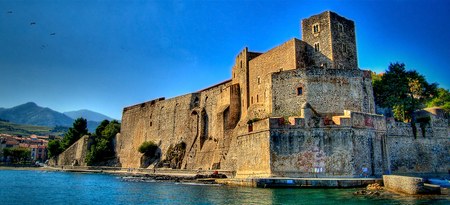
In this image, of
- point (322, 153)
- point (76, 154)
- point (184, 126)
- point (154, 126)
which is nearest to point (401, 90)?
point (322, 153)

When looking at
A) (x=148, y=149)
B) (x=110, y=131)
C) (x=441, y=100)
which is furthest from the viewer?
(x=110, y=131)

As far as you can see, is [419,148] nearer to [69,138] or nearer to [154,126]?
[154,126]

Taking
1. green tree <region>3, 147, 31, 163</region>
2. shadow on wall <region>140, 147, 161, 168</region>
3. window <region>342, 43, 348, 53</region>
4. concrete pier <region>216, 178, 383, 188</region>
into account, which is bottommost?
concrete pier <region>216, 178, 383, 188</region>

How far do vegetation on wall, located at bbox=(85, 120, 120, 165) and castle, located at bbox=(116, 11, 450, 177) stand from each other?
25577 mm

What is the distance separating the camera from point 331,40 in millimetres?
27438

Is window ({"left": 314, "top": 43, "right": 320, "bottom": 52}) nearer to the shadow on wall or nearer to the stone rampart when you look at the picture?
the stone rampart

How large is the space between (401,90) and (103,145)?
4305cm

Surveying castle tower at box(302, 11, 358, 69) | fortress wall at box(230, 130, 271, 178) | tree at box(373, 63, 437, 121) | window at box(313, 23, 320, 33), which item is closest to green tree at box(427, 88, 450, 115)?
tree at box(373, 63, 437, 121)

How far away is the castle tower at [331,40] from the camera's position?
2748 cm

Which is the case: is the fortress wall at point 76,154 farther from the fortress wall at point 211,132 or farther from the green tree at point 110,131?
the fortress wall at point 211,132

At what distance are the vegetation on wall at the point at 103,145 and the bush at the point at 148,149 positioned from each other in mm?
11841

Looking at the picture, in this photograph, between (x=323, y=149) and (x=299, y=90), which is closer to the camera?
(x=323, y=149)

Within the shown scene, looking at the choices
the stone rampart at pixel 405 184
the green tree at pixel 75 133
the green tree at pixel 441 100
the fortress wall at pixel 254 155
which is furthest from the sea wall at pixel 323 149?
the green tree at pixel 75 133

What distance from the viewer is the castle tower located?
90.2ft
